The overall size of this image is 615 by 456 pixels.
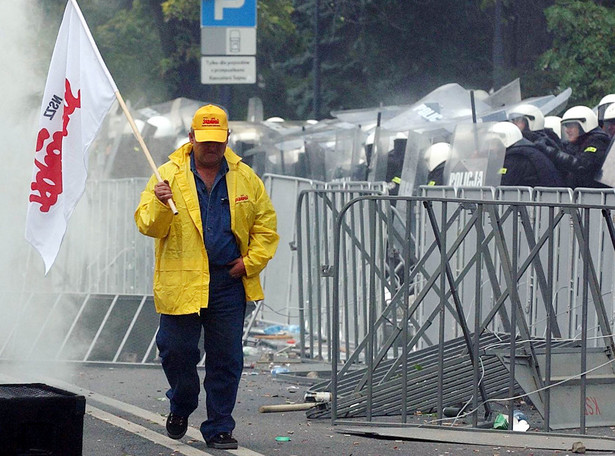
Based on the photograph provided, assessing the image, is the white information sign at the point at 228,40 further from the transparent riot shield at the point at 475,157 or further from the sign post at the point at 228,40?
the transparent riot shield at the point at 475,157

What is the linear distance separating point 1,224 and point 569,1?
1744 cm

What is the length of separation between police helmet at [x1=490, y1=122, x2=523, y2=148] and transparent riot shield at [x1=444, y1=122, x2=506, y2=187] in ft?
0.14

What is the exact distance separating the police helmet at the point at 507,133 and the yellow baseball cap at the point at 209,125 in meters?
8.84

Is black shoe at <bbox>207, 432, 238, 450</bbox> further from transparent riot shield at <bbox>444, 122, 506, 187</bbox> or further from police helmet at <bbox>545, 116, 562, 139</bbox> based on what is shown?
police helmet at <bbox>545, 116, 562, 139</bbox>

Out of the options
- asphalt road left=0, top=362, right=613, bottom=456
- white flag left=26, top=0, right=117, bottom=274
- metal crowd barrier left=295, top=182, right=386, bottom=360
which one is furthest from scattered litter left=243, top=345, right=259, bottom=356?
white flag left=26, top=0, right=117, bottom=274

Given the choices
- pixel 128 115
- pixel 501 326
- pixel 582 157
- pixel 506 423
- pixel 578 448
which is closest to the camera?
pixel 578 448

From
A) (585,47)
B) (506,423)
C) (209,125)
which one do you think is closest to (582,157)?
(506,423)

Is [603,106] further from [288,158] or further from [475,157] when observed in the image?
[288,158]

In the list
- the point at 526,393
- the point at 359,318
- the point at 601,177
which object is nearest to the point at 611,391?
the point at 526,393

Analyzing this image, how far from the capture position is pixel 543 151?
15172 mm

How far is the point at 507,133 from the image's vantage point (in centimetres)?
1563

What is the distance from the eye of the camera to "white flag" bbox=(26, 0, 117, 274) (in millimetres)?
7309

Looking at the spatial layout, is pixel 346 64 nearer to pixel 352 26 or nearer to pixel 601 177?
pixel 352 26

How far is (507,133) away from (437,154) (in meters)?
1.20
